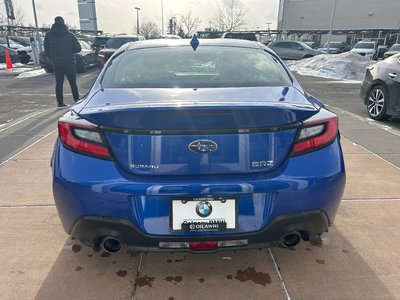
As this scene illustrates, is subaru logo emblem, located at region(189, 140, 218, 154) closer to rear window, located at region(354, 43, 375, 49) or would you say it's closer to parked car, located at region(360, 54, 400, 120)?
parked car, located at region(360, 54, 400, 120)

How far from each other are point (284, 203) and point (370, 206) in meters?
1.75

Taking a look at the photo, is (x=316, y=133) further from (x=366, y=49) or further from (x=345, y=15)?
(x=345, y=15)

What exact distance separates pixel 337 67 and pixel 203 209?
17140mm

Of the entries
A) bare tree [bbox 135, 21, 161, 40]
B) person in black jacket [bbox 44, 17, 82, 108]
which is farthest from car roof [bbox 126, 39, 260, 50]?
bare tree [bbox 135, 21, 161, 40]

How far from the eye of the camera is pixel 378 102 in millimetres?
6809


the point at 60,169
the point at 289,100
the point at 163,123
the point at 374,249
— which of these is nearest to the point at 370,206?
the point at 374,249

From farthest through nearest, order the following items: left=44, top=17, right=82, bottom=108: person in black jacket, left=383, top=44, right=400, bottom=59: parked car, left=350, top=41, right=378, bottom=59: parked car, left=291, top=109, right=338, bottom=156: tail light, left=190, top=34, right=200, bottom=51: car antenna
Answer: left=350, top=41, right=378, bottom=59: parked car → left=383, top=44, right=400, bottom=59: parked car → left=44, top=17, right=82, bottom=108: person in black jacket → left=190, top=34, right=200, bottom=51: car antenna → left=291, top=109, right=338, bottom=156: tail light

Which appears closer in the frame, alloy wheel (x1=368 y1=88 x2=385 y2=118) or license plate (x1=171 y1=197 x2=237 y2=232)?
license plate (x1=171 y1=197 x2=237 y2=232)

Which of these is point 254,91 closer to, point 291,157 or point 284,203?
point 291,157

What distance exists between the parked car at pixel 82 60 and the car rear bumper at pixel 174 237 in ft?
51.1

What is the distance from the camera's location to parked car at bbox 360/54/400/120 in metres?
6.29

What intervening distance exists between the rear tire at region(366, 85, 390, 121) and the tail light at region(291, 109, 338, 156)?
511 cm

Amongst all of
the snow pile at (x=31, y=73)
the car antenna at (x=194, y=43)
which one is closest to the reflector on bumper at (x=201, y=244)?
the car antenna at (x=194, y=43)

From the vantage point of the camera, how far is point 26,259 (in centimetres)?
255
